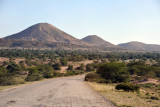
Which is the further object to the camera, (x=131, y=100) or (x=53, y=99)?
(x=53, y=99)

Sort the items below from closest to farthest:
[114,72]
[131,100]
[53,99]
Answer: [131,100] < [53,99] < [114,72]

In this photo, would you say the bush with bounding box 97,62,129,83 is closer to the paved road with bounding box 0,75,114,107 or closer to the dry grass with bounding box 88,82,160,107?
the paved road with bounding box 0,75,114,107

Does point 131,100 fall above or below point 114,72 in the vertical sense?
above

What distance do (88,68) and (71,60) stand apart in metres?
19.0

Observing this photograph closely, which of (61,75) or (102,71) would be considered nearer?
(102,71)

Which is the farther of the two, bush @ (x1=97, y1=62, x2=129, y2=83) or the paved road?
bush @ (x1=97, y1=62, x2=129, y2=83)

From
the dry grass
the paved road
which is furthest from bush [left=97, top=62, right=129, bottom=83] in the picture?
the dry grass

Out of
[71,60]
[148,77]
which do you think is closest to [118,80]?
[148,77]

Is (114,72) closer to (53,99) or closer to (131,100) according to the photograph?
(131,100)

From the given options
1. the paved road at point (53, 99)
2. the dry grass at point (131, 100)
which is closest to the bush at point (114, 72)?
the paved road at point (53, 99)

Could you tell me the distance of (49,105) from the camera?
1285 centimetres

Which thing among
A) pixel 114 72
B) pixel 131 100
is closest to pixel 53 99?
pixel 131 100

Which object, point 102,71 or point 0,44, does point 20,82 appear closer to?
point 102,71

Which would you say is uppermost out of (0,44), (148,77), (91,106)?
(0,44)
